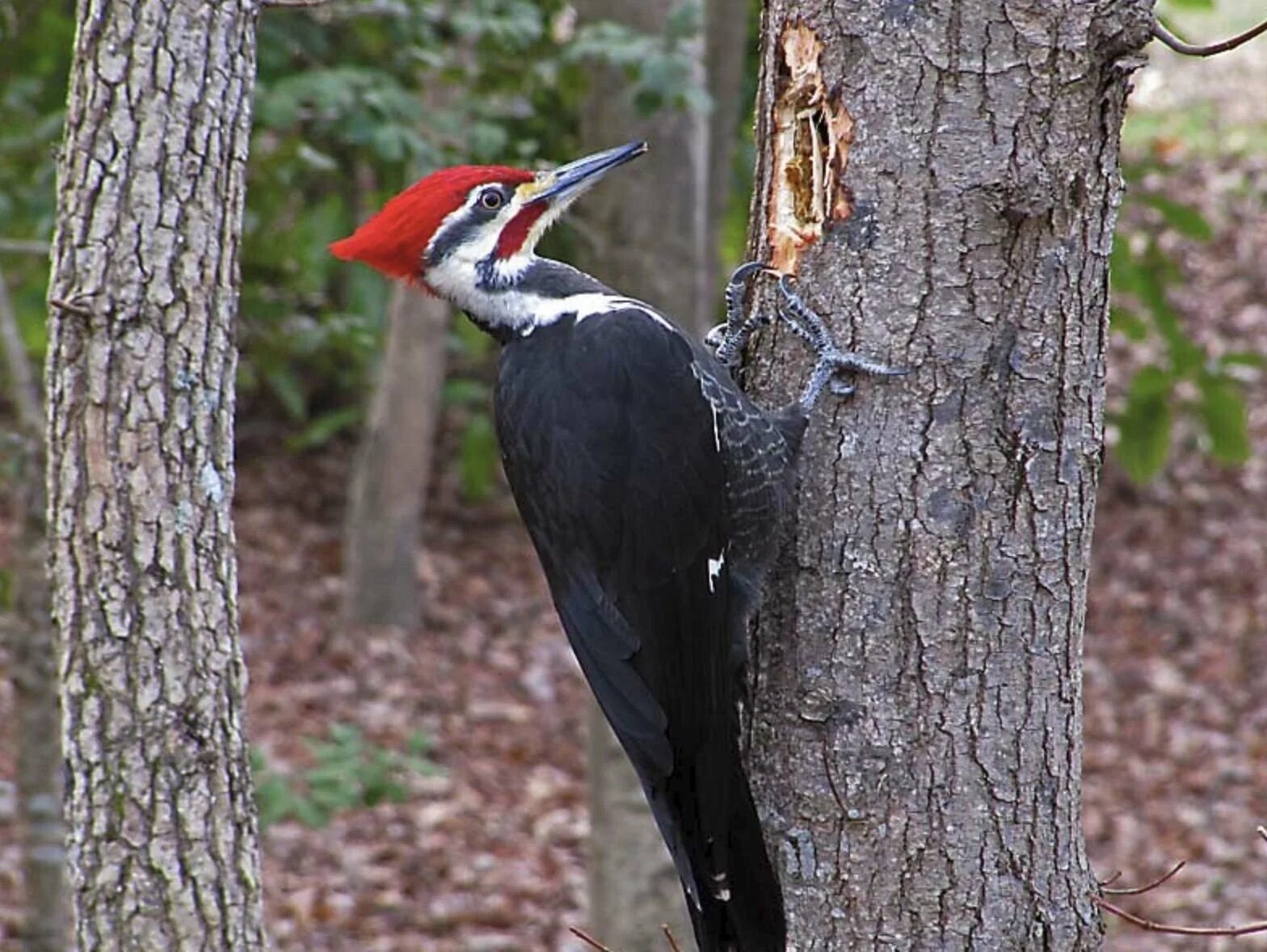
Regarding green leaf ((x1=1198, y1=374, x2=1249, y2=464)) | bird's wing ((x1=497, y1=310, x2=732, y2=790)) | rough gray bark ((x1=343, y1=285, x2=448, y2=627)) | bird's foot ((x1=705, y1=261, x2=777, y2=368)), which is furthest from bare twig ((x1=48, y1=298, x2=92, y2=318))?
rough gray bark ((x1=343, y1=285, x2=448, y2=627))

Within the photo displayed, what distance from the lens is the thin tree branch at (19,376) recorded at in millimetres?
3986

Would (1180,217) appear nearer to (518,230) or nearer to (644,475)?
(518,230)

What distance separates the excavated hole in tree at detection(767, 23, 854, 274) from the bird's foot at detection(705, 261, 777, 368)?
8cm

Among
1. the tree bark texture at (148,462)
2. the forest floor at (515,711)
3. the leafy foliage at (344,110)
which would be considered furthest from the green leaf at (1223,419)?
the tree bark texture at (148,462)

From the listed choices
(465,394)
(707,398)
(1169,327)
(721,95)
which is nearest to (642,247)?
(721,95)

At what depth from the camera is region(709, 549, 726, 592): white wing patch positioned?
2.59 meters

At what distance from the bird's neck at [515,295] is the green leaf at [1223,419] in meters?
3.30

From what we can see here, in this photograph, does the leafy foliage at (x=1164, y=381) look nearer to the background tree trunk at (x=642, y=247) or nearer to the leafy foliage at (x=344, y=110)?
the background tree trunk at (x=642, y=247)

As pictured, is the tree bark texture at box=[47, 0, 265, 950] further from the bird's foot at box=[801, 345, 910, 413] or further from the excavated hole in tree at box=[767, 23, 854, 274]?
the bird's foot at box=[801, 345, 910, 413]

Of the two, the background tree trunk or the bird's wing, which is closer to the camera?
the bird's wing

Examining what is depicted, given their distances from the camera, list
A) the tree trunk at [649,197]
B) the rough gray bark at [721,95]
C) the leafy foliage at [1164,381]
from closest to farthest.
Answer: the tree trunk at [649,197] → the rough gray bark at [721,95] → the leafy foliage at [1164,381]

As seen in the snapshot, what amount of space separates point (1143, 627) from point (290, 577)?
4131 millimetres

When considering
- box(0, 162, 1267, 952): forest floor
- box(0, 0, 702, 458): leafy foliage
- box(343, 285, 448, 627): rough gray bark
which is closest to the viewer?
box(0, 0, 702, 458): leafy foliage

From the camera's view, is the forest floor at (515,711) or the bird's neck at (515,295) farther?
the forest floor at (515,711)
